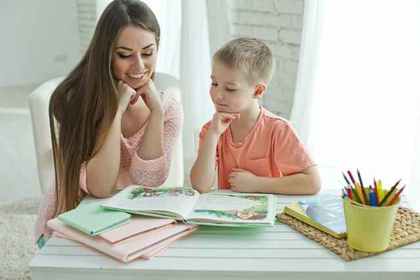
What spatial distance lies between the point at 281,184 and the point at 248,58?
0.32 metres

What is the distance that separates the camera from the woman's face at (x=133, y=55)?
1.41m

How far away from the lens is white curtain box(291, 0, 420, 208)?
1.86m

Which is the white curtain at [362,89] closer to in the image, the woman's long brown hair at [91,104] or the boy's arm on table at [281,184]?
the boy's arm on table at [281,184]

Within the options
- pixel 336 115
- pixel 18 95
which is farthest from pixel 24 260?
pixel 18 95

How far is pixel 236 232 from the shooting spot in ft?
3.52

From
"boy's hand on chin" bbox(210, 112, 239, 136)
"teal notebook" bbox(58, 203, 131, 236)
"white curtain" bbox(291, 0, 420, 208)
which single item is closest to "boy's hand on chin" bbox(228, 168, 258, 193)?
"boy's hand on chin" bbox(210, 112, 239, 136)

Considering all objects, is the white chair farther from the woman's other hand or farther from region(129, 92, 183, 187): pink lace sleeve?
the woman's other hand

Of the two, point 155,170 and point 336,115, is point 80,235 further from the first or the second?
point 336,115

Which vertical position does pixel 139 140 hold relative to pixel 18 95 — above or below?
above

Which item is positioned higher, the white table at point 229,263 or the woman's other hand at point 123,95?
the woman's other hand at point 123,95

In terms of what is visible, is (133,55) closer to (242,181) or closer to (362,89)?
(242,181)

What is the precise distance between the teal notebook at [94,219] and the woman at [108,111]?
225 millimetres

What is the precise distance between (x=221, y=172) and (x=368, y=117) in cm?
77

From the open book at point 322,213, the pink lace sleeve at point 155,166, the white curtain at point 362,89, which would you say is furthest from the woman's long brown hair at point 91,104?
the white curtain at point 362,89
